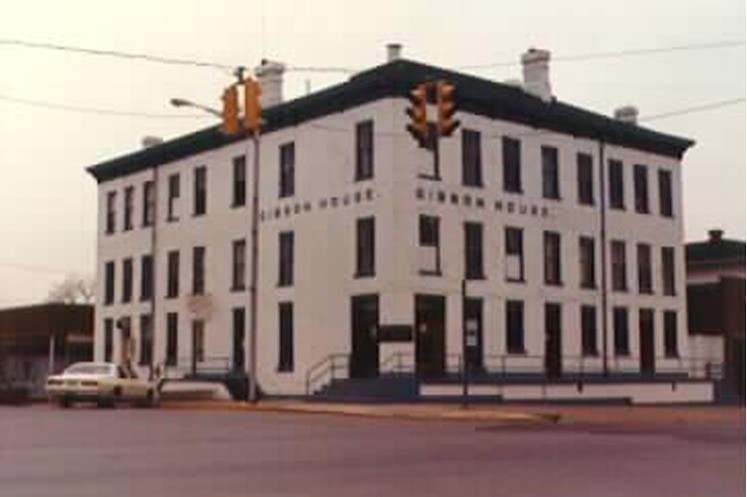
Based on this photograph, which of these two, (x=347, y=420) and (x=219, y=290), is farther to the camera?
(x=219, y=290)

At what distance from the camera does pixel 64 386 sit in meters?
35.7

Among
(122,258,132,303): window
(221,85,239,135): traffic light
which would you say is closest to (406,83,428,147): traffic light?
(221,85,239,135): traffic light

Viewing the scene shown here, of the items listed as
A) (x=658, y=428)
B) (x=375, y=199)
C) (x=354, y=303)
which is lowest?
(x=658, y=428)

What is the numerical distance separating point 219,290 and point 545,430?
24.5m

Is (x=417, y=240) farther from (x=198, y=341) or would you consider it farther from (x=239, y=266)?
(x=198, y=341)

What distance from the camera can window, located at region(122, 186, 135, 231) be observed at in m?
52.8

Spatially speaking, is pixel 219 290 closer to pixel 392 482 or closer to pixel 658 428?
pixel 658 428

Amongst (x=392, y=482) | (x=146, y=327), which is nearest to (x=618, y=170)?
(x=146, y=327)

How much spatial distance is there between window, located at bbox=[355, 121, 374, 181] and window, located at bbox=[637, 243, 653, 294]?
13.4 m

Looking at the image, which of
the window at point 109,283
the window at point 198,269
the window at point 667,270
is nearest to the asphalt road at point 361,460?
the window at point 198,269

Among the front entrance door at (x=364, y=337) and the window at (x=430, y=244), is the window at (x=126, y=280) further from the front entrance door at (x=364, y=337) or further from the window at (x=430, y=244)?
the window at (x=430, y=244)

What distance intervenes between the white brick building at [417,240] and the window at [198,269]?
0.10m

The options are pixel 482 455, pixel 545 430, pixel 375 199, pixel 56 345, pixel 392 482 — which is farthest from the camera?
pixel 56 345

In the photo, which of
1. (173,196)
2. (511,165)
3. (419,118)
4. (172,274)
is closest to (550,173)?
(511,165)
